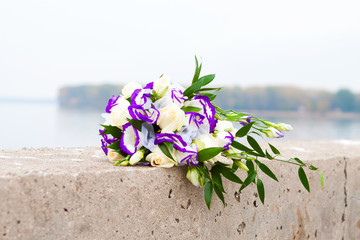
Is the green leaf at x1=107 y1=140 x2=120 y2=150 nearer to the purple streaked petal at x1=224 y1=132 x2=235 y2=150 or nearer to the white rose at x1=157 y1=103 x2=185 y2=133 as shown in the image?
the white rose at x1=157 y1=103 x2=185 y2=133

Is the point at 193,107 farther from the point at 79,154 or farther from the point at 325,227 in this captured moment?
the point at 325,227

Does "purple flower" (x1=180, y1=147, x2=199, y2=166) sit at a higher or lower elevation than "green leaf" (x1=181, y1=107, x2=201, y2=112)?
lower

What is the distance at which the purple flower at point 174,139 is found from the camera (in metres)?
1.00

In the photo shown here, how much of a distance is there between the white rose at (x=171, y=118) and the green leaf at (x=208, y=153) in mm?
83

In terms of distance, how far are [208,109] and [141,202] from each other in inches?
11.2

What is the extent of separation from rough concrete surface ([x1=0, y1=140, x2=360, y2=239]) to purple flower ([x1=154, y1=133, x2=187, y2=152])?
86 millimetres

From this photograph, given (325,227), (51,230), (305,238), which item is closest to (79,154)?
(51,230)

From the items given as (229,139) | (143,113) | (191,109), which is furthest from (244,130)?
(143,113)

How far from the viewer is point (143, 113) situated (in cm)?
102

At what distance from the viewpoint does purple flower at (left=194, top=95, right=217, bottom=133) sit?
3.48 feet

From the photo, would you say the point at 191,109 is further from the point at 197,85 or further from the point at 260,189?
the point at 260,189

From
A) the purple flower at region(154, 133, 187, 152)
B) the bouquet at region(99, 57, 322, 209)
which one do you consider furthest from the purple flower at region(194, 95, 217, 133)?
the purple flower at region(154, 133, 187, 152)

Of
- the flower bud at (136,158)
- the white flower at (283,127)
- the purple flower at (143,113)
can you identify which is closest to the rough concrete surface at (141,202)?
the flower bud at (136,158)

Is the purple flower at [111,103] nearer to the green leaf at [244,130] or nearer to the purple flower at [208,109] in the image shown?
the purple flower at [208,109]
